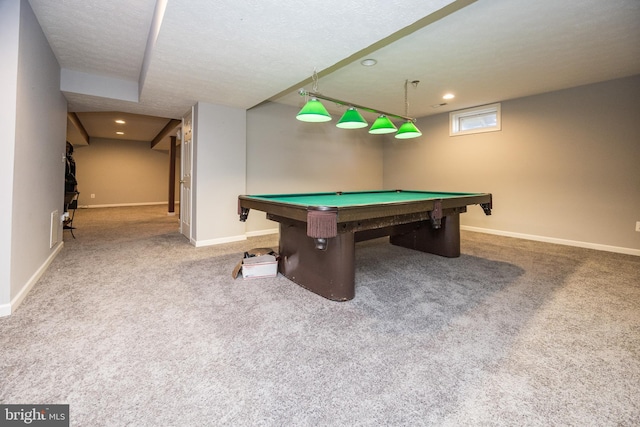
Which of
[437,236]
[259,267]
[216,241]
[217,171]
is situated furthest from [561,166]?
[216,241]

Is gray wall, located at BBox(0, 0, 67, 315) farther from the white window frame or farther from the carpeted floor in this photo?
the white window frame

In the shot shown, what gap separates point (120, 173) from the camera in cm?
916

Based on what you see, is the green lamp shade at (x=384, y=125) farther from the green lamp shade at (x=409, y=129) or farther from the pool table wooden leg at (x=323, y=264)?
the pool table wooden leg at (x=323, y=264)

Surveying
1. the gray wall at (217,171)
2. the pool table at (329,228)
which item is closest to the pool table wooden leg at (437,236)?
the pool table at (329,228)

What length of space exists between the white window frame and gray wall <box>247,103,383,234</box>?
170cm

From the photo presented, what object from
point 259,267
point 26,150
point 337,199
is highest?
point 26,150

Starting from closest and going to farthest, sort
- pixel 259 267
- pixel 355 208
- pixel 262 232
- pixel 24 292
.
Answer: pixel 355 208, pixel 24 292, pixel 259 267, pixel 262 232

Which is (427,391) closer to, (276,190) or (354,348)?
(354,348)

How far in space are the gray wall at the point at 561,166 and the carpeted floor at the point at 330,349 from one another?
1.36 metres

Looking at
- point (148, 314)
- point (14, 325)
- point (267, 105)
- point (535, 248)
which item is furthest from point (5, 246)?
point (535, 248)

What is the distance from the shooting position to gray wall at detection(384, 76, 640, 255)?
11.8 ft

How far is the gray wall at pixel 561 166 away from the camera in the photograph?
3.61 m

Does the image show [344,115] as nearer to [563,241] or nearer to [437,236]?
[437,236]

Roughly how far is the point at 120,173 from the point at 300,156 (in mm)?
7466
